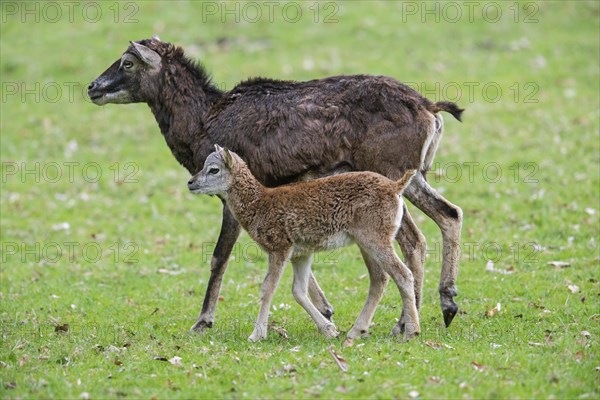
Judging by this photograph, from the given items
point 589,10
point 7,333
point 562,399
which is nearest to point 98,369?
point 7,333

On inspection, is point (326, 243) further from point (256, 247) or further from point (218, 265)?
point (256, 247)

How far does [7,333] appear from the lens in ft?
32.8

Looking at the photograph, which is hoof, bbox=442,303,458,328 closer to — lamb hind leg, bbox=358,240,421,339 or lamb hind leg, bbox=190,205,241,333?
lamb hind leg, bbox=358,240,421,339

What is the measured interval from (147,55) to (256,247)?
4427 mm

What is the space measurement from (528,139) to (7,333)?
38.4ft

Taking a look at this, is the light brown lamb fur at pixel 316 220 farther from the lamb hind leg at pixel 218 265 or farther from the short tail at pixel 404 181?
the lamb hind leg at pixel 218 265

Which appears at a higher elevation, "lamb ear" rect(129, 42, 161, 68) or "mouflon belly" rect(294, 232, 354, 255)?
"lamb ear" rect(129, 42, 161, 68)

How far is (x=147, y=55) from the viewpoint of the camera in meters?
10.9

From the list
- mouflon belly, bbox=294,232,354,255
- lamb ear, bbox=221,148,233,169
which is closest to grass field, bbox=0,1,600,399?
mouflon belly, bbox=294,232,354,255

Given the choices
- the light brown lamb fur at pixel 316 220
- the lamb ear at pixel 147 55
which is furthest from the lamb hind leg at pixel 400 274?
the lamb ear at pixel 147 55

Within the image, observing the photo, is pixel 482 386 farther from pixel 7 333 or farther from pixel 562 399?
pixel 7 333

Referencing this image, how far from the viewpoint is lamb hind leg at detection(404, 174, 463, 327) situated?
32.7ft

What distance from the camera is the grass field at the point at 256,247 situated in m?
7.93

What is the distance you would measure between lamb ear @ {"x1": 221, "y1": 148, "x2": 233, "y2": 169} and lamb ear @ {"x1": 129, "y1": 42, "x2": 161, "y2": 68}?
6.95 ft
